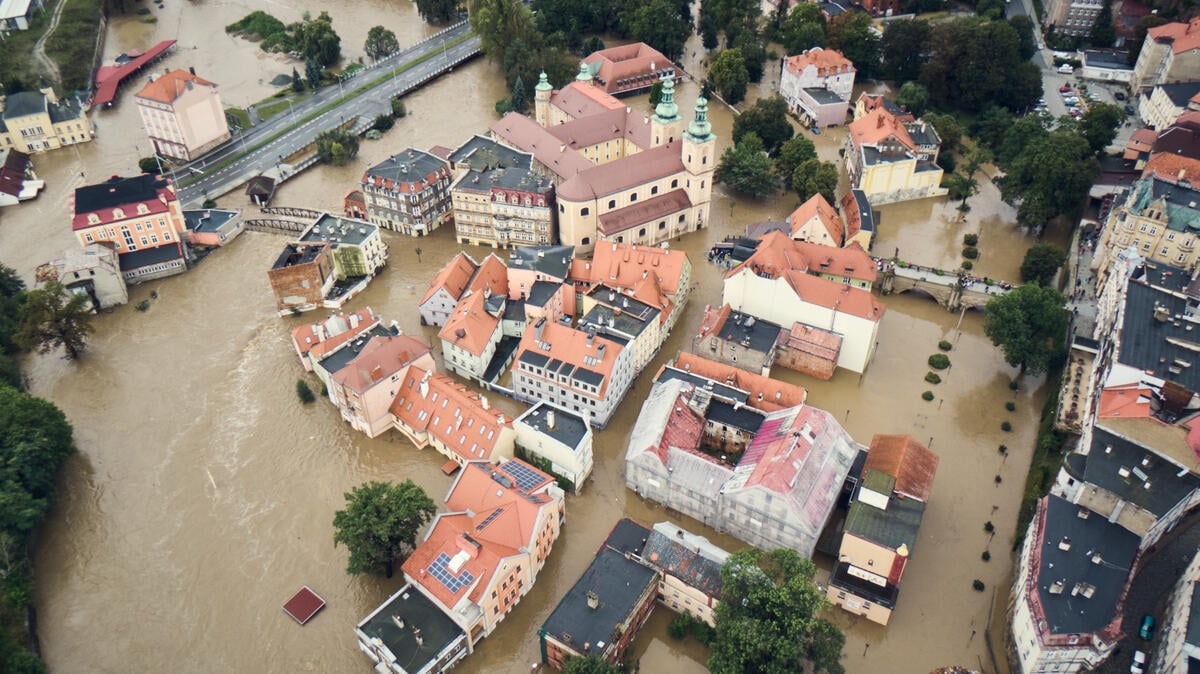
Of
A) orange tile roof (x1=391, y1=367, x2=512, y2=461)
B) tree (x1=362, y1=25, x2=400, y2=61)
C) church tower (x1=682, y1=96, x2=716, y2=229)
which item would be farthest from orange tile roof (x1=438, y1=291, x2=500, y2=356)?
tree (x1=362, y1=25, x2=400, y2=61)

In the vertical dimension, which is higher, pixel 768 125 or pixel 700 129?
pixel 700 129

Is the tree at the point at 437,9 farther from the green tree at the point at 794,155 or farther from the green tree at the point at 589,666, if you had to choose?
the green tree at the point at 589,666

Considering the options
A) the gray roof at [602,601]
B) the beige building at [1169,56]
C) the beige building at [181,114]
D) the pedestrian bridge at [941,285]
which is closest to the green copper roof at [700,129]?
the pedestrian bridge at [941,285]

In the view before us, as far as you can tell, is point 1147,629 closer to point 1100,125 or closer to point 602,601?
point 602,601

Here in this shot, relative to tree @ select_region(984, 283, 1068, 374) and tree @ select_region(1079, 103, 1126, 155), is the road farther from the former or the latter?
tree @ select_region(1079, 103, 1126, 155)

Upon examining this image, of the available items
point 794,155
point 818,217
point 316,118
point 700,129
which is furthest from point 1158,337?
point 316,118

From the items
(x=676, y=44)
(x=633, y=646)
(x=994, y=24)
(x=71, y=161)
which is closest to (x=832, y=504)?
(x=633, y=646)

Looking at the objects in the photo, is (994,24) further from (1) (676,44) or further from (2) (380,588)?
(2) (380,588)
